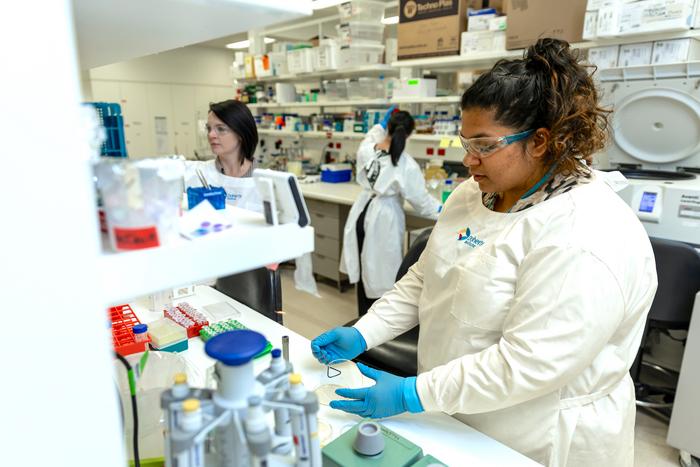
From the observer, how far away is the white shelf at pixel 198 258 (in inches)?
17.1

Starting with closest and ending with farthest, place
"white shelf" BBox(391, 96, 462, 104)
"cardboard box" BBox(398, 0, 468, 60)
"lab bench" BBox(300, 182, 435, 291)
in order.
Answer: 1. "cardboard box" BBox(398, 0, 468, 60)
2. "white shelf" BBox(391, 96, 462, 104)
3. "lab bench" BBox(300, 182, 435, 291)

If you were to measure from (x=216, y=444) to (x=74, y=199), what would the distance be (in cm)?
35

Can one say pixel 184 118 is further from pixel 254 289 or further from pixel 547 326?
pixel 547 326

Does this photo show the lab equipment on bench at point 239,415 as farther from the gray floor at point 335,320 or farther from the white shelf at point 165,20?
the gray floor at point 335,320

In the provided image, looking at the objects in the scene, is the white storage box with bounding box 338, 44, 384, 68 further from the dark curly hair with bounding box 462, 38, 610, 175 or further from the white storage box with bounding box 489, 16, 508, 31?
the dark curly hair with bounding box 462, 38, 610, 175

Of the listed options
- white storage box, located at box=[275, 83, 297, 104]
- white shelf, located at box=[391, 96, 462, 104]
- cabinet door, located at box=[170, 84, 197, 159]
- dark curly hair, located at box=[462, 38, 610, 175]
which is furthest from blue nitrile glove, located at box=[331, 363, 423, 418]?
cabinet door, located at box=[170, 84, 197, 159]

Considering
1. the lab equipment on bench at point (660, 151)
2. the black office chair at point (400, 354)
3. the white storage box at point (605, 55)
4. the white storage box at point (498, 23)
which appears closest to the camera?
the black office chair at point (400, 354)

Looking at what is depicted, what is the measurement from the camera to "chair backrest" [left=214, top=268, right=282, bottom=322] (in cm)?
189

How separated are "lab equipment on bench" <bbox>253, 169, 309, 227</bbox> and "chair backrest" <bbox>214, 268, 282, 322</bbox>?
127cm

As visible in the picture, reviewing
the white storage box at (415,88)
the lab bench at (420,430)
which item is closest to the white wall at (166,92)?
the white storage box at (415,88)

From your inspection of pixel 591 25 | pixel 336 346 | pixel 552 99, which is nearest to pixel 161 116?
pixel 591 25

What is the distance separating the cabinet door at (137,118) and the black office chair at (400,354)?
21.8 ft

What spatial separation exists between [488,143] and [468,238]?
23 cm

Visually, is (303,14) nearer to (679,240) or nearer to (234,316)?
(234,316)
